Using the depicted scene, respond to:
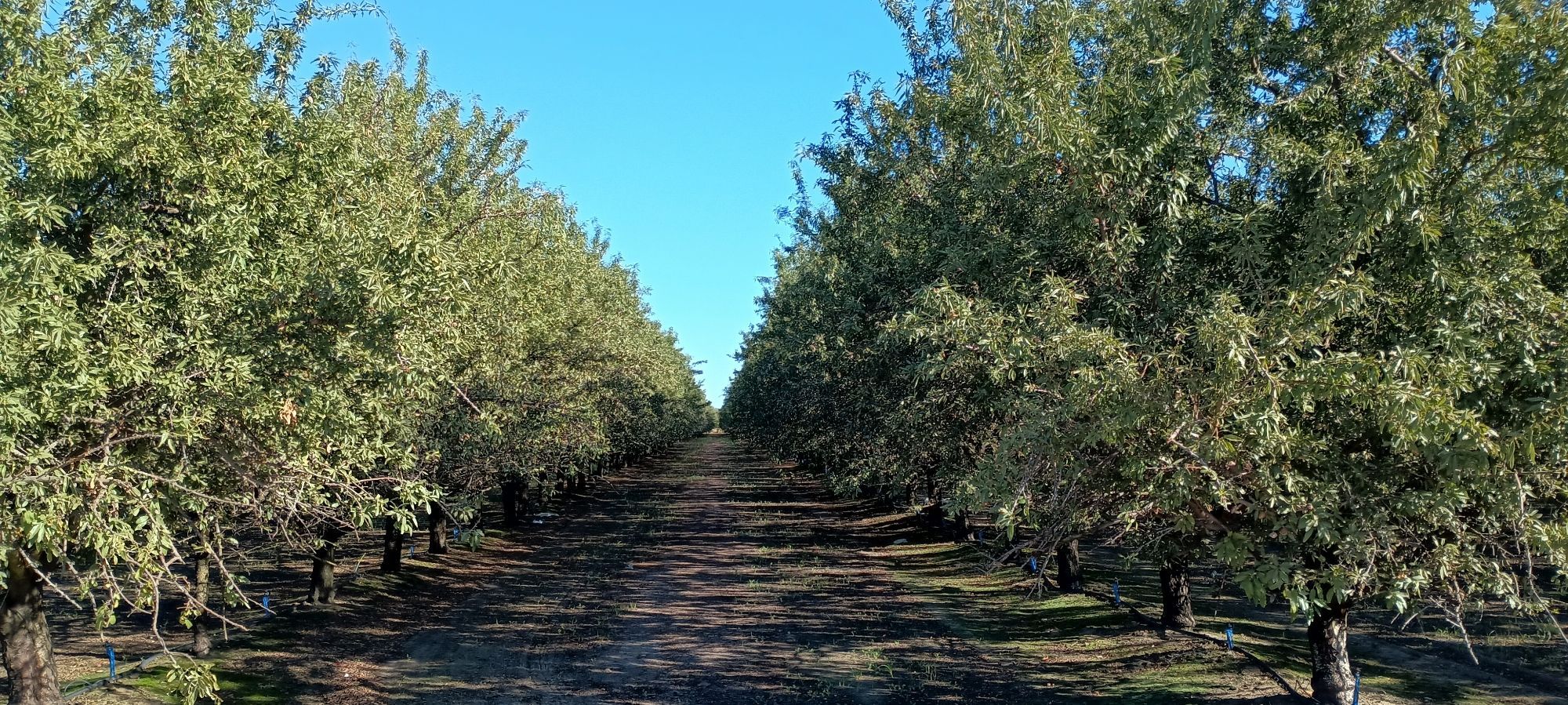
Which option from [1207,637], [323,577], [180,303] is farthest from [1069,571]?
[180,303]

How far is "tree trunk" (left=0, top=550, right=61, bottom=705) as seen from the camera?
37.4 ft

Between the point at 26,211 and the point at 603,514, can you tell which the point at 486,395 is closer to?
the point at 26,211

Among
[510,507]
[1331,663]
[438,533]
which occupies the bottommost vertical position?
[1331,663]

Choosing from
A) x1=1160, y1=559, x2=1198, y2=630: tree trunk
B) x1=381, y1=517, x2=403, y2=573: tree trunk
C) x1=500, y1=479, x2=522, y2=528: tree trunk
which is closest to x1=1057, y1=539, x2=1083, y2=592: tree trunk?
x1=1160, y1=559, x2=1198, y2=630: tree trunk

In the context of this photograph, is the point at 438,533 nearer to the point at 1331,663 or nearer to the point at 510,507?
the point at 510,507

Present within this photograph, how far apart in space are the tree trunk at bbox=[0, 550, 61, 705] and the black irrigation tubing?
37.5ft

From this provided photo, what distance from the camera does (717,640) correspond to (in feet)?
61.7

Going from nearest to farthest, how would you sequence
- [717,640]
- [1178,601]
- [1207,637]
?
[1207,637]
[1178,601]
[717,640]

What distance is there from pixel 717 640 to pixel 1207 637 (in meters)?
8.96

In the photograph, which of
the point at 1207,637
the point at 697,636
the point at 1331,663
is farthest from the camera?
the point at 697,636

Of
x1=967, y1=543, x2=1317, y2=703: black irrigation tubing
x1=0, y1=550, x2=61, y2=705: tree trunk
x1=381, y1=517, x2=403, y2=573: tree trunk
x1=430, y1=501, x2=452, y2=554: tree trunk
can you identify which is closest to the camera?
x1=0, y1=550, x2=61, y2=705: tree trunk

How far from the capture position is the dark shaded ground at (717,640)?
14625mm

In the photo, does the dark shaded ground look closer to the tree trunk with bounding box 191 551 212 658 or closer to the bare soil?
the bare soil

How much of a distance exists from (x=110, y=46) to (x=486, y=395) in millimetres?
12991
